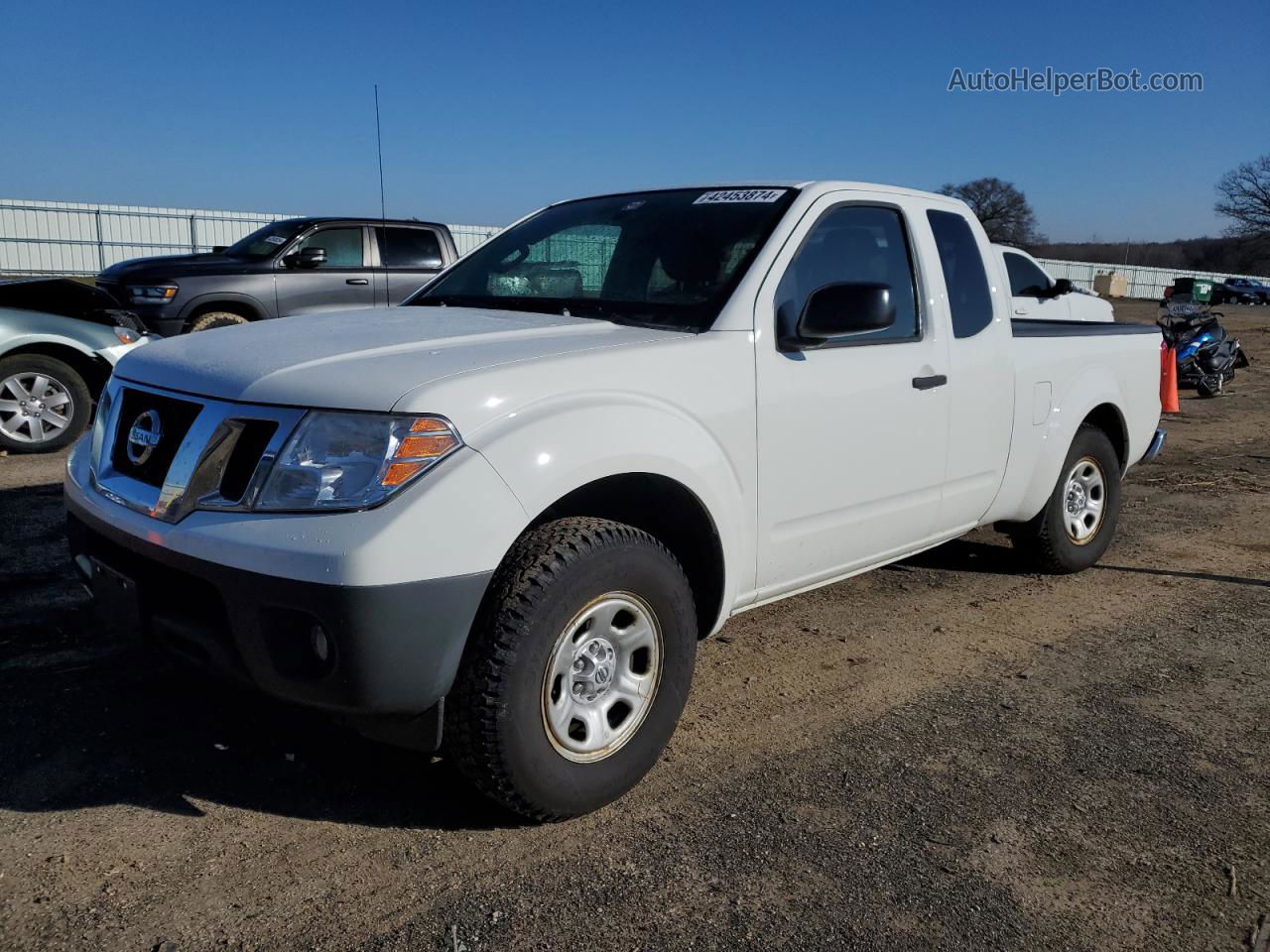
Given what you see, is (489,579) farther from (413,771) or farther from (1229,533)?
(1229,533)

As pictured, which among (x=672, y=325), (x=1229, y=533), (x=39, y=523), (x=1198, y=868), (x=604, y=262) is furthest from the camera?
(x=1229, y=533)

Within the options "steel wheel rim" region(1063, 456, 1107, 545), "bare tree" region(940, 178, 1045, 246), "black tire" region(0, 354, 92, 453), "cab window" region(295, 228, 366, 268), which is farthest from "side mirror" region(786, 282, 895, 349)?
"bare tree" region(940, 178, 1045, 246)

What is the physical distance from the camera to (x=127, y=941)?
2350 mm

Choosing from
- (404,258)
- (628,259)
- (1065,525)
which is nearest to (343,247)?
(404,258)

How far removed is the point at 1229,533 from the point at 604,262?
472cm

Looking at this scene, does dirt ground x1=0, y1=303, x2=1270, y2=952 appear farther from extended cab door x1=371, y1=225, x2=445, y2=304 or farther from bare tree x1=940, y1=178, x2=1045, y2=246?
bare tree x1=940, y1=178, x2=1045, y2=246

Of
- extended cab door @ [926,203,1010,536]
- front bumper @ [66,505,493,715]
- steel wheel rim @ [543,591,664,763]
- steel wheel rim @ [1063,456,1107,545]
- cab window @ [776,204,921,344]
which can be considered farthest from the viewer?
steel wheel rim @ [1063,456,1107,545]

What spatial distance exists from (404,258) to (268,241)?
141 centimetres

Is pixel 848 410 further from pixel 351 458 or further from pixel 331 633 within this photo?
pixel 331 633

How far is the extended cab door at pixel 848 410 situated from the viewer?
3.45 m

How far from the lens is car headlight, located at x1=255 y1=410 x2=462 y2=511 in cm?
248

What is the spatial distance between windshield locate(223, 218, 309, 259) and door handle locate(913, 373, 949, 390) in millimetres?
8613

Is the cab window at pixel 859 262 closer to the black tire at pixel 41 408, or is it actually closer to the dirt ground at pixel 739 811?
the dirt ground at pixel 739 811

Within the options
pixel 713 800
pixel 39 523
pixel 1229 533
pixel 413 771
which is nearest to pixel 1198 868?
pixel 713 800
